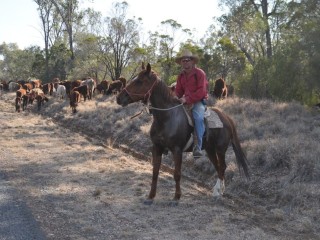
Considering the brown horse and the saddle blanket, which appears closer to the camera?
the brown horse

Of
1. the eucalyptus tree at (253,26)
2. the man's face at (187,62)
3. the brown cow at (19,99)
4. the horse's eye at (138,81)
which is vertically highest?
the eucalyptus tree at (253,26)

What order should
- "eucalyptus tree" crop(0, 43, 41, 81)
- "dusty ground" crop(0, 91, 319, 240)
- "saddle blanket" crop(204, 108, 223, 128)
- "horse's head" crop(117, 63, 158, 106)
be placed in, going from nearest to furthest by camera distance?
"dusty ground" crop(0, 91, 319, 240) → "horse's head" crop(117, 63, 158, 106) → "saddle blanket" crop(204, 108, 223, 128) → "eucalyptus tree" crop(0, 43, 41, 81)

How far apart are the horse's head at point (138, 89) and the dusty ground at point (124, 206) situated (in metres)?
1.89

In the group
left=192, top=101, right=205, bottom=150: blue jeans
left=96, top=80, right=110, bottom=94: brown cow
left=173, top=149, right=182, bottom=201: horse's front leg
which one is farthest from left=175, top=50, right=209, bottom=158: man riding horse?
left=96, top=80, right=110, bottom=94: brown cow

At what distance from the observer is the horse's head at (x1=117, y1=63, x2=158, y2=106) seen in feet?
24.2

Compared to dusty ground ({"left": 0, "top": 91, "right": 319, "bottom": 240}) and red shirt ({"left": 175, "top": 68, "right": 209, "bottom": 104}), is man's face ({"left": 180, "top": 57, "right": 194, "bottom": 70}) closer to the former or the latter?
red shirt ({"left": 175, "top": 68, "right": 209, "bottom": 104})

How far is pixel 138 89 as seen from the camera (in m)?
7.42

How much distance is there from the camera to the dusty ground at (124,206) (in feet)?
20.6

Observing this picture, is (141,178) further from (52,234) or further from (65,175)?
(52,234)

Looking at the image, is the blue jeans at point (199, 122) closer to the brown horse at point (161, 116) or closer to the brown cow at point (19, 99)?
the brown horse at point (161, 116)

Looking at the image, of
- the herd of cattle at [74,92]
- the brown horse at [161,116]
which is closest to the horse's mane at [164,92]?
the brown horse at [161,116]

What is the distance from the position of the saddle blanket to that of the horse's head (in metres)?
1.28

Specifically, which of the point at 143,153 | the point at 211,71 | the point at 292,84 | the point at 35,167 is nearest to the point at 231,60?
the point at 211,71

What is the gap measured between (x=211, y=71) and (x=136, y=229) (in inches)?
1301
